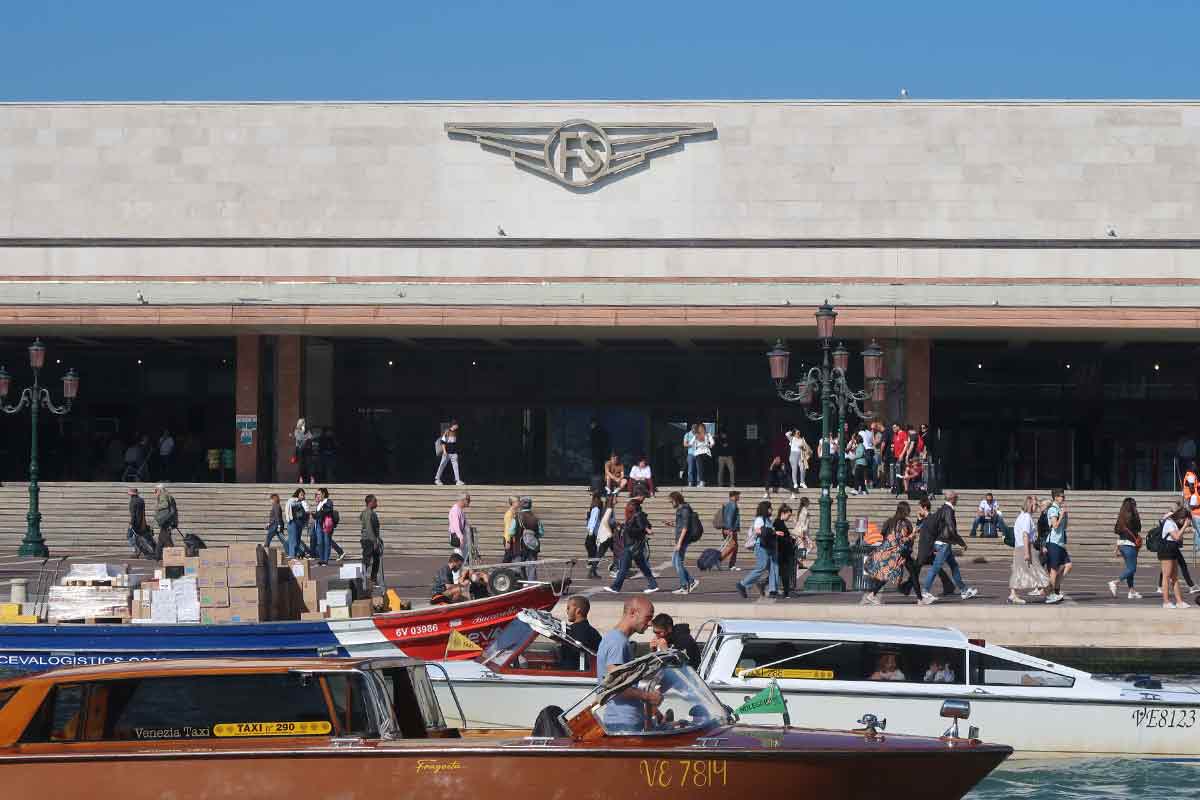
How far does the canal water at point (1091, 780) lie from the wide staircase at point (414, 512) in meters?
19.5

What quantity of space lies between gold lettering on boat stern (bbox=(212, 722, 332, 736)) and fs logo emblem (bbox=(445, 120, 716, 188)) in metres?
36.3

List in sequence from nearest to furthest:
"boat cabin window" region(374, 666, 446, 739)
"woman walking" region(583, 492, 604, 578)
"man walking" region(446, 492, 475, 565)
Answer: "boat cabin window" region(374, 666, 446, 739), "man walking" region(446, 492, 475, 565), "woman walking" region(583, 492, 604, 578)

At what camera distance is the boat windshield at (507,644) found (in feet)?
52.1

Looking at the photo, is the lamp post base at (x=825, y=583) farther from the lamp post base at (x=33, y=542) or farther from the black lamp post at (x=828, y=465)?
the lamp post base at (x=33, y=542)

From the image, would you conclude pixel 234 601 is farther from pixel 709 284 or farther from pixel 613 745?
pixel 709 284

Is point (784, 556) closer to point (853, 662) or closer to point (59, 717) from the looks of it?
point (853, 662)

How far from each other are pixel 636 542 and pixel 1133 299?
69.6 feet

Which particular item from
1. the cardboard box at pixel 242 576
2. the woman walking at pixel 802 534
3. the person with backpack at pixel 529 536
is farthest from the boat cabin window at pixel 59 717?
the woman walking at pixel 802 534

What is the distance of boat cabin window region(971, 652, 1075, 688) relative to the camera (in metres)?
15.6

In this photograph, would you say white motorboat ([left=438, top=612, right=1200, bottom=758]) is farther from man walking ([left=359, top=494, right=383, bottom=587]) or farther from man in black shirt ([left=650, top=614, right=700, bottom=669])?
man walking ([left=359, top=494, right=383, bottom=587])

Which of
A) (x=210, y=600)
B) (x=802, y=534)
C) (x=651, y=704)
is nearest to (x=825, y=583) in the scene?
(x=802, y=534)

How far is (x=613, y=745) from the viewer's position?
34.6 ft

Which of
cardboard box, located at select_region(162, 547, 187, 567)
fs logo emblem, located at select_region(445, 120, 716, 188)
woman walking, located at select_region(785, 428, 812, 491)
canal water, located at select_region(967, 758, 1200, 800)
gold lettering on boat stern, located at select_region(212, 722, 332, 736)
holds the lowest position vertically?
canal water, located at select_region(967, 758, 1200, 800)

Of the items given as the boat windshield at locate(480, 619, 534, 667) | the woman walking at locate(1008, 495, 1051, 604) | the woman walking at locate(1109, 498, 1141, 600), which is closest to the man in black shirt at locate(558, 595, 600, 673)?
the boat windshield at locate(480, 619, 534, 667)
